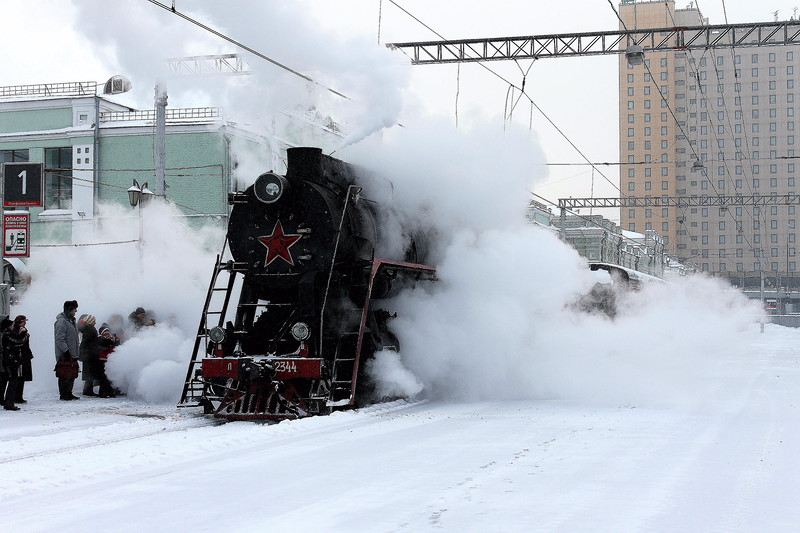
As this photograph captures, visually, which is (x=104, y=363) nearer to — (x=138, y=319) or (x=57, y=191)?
(x=138, y=319)

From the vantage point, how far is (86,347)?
14836 millimetres

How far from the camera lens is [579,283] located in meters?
16.2

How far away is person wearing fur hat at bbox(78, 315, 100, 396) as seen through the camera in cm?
1484

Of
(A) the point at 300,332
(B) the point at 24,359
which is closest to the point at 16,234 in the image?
(B) the point at 24,359

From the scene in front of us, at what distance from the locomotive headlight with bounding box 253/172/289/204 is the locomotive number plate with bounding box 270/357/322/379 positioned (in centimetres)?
218

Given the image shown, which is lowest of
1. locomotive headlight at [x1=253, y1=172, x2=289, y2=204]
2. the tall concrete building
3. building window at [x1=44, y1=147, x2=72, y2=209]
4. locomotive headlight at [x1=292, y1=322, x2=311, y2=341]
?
locomotive headlight at [x1=292, y1=322, x2=311, y2=341]

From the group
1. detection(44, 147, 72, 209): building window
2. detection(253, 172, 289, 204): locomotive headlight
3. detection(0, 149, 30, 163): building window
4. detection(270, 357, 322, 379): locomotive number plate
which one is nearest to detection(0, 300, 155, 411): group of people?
detection(253, 172, 289, 204): locomotive headlight

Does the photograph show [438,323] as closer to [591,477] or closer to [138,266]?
[591,477]

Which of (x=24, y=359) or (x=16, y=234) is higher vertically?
(x=16, y=234)

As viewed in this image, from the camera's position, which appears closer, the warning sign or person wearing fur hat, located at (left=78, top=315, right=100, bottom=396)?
person wearing fur hat, located at (left=78, top=315, right=100, bottom=396)

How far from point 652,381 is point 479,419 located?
19.1 ft

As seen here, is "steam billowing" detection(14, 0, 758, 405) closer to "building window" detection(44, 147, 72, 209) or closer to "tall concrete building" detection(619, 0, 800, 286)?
"building window" detection(44, 147, 72, 209)

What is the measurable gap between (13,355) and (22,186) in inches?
124

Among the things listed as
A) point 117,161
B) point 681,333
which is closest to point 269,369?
point 117,161
